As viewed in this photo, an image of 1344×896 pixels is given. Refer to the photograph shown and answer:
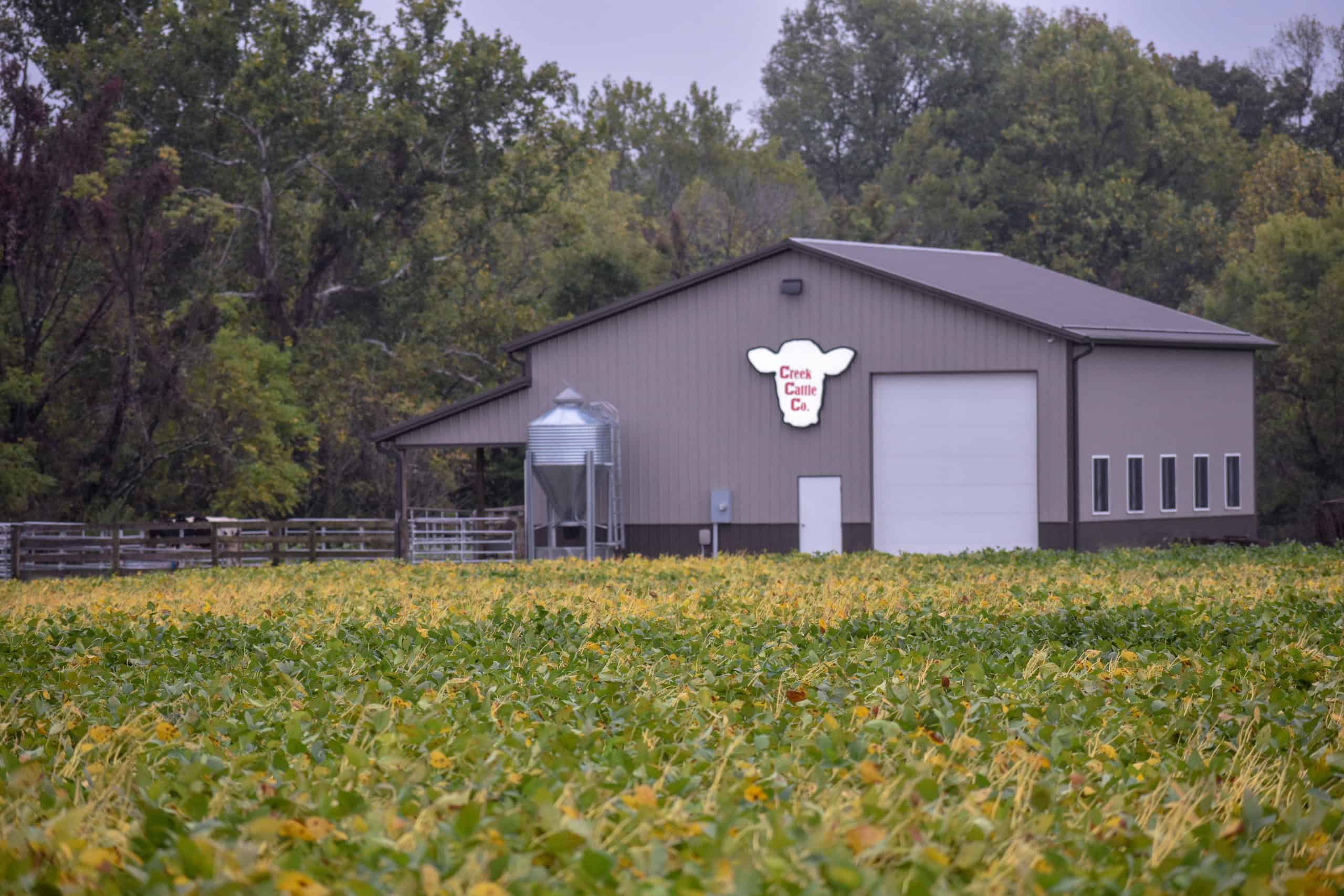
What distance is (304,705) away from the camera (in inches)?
259

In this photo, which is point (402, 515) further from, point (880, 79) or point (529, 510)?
point (880, 79)

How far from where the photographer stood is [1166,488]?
95.3 ft

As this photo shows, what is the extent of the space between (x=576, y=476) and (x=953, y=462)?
6709mm

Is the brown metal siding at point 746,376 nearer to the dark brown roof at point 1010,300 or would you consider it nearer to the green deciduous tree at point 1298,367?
the dark brown roof at point 1010,300

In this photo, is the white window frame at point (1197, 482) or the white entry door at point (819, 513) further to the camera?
the white window frame at point (1197, 482)

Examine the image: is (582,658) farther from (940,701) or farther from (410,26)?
(410,26)

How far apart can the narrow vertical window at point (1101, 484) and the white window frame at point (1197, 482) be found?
2934 mm

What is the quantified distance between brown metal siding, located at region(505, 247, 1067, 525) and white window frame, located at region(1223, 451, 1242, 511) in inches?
220

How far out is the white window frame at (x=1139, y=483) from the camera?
2803 cm

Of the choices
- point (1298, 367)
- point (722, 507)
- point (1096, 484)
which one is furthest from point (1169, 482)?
point (1298, 367)

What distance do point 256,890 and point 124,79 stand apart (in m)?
41.4

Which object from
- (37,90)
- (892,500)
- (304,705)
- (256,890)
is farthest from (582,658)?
(37,90)

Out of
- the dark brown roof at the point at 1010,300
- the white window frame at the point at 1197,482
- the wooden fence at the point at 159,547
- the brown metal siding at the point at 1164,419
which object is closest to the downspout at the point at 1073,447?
the brown metal siding at the point at 1164,419

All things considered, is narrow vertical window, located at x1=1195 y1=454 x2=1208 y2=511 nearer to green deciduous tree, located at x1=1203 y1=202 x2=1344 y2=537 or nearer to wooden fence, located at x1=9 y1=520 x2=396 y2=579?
green deciduous tree, located at x1=1203 y1=202 x2=1344 y2=537
